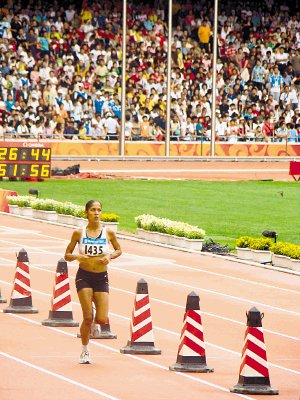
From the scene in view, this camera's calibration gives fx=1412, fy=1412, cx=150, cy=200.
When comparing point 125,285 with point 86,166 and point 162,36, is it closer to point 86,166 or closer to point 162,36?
point 86,166

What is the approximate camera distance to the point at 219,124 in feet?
196

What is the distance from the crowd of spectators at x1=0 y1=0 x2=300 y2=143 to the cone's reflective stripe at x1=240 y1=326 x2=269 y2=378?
37942mm

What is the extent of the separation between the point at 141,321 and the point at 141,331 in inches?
10.3

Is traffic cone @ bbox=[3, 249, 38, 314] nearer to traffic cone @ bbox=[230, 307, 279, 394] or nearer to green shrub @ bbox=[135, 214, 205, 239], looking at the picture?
traffic cone @ bbox=[230, 307, 279, 394]

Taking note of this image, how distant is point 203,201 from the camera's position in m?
44.6

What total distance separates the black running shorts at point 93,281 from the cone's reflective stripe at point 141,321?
540 millimetres

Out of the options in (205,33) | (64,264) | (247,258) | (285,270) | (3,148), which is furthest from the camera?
(205,33)

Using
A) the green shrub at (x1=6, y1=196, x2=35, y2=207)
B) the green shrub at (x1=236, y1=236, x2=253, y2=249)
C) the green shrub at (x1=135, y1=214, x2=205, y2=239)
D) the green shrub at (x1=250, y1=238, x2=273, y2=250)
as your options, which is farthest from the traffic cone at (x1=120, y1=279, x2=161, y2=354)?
the green shrub at (x1=6, y1=196, x2=35, y2=207)

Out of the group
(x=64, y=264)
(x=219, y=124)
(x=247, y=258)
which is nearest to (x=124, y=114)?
(x=219, y=124)

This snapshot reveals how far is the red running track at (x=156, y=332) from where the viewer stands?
15.3 m

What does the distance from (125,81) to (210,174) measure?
4.96 meters

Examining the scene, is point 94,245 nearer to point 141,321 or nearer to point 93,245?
point 93,245

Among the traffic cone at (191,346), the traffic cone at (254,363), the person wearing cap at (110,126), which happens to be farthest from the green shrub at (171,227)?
the person wearing cap at (110,126)

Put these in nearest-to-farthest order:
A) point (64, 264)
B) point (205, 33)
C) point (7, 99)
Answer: point (64, 264) < point (7, 99) < point (205, 33)
